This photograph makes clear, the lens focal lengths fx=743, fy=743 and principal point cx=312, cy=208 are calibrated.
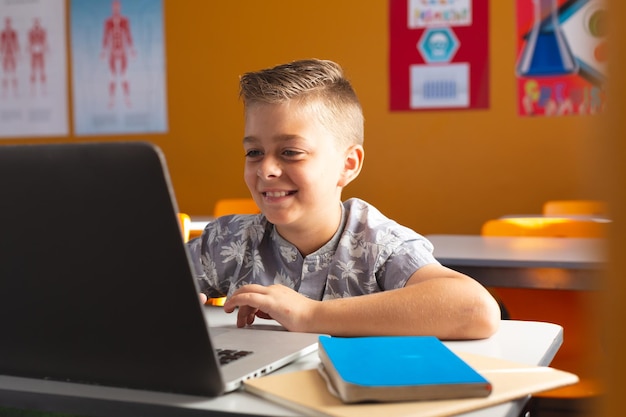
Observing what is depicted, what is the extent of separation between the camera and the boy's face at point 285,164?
1.32 m

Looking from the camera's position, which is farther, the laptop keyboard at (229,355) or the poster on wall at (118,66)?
the poster on wall at (118,66)

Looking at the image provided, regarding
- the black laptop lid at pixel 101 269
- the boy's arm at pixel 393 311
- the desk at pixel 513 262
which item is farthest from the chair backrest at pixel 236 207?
the black laptop lid at pixel 101 269

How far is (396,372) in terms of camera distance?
2.35ft

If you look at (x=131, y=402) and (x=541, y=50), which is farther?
(x=541, y=50)

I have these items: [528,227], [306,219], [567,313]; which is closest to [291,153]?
[306,219]

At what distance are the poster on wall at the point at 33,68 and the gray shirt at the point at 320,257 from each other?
4.28 meters

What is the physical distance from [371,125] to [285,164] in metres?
3.44

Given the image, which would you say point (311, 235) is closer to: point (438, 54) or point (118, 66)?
point (438, 54)

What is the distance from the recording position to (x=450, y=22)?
4.52m

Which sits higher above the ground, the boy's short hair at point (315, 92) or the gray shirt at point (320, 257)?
the boy's short hair at point (315, 92)

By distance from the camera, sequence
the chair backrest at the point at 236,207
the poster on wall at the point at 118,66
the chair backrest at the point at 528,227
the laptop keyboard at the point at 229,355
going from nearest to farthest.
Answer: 1. the laptop keyboard at the point at 229,355
2. the chair backrest at the point at 528,227
3. the chair backrest at the point at 236,207
4. the poster on wall at the point at 118,66

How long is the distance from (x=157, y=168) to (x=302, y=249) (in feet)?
2.69

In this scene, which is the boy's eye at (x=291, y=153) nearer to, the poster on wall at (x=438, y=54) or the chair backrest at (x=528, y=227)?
the chair backrest at (x=528, y=227)

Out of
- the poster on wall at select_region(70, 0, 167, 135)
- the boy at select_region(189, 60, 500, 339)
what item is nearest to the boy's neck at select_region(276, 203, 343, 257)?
the boy at select_region(189, 60, 500, 339)
